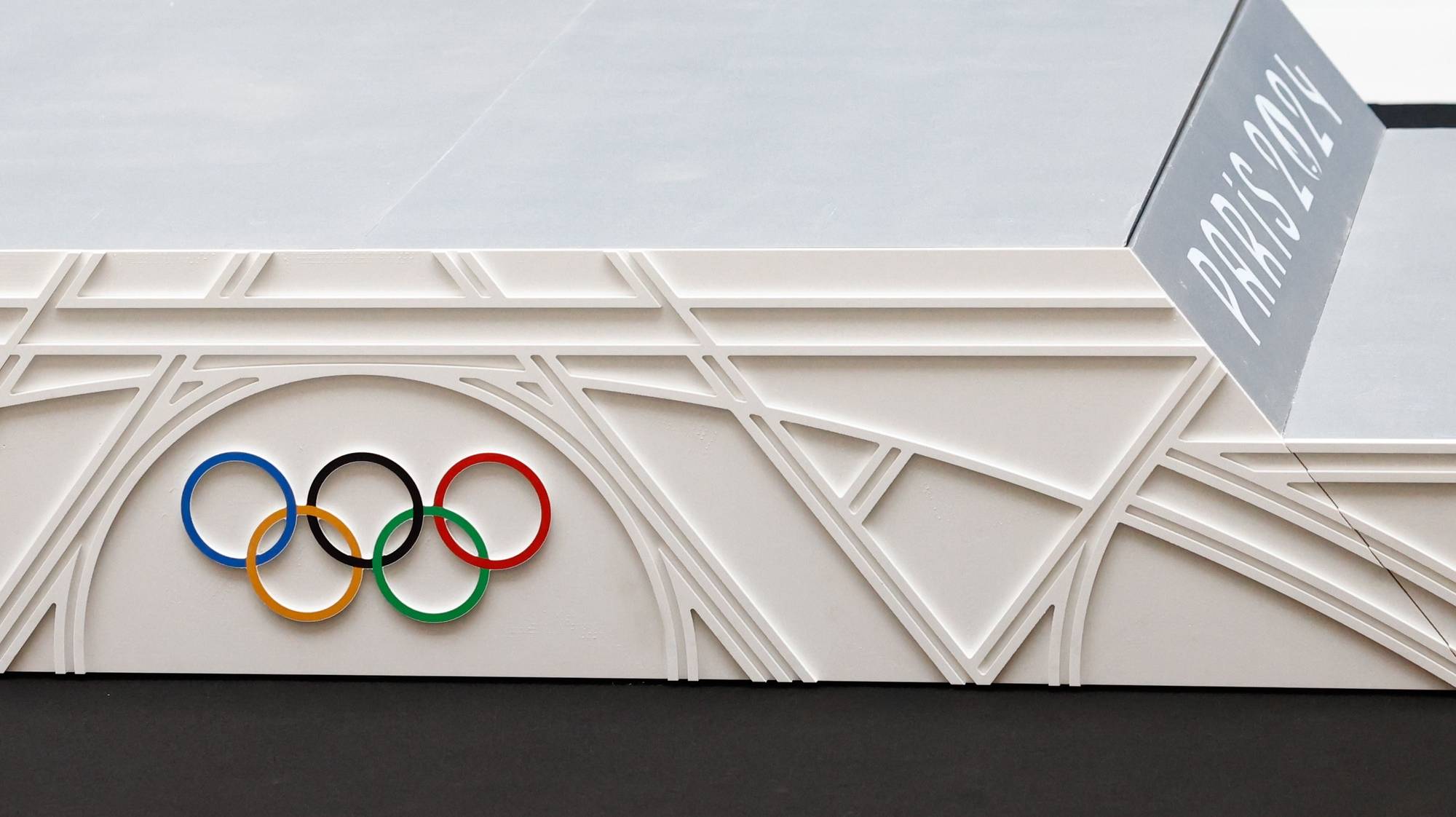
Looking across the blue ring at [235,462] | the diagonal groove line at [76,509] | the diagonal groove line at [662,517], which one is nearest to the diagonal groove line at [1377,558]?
the diagonal groove line at [662,517]

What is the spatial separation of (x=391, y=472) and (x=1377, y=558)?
182 cm

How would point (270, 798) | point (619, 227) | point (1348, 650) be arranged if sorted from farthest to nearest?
1. point (619, 227)
2. point (1348, 650)
3. point (270, 798)

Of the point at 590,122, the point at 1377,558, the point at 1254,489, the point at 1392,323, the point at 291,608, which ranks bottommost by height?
the point at 291,608

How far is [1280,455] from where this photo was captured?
2600 mm

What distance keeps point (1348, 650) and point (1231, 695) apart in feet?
0.74

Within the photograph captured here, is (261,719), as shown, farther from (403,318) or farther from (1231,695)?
(1231,695)

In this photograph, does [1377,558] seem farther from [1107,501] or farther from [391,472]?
[391,472]

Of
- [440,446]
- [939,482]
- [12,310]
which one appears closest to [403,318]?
[440,446]

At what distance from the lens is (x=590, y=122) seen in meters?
3.58

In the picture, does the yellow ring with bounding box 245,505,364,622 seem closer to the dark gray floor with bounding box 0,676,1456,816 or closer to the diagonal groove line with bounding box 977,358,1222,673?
the dark gray floor with bounding box 0,676,1456,816

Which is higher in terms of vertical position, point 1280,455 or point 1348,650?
point 1280,455

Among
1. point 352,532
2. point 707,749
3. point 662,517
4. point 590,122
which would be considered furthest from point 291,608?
point 590,122

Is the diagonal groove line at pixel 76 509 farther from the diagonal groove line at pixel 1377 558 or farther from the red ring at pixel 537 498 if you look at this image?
the diagonal groove line at pixel 1377 558

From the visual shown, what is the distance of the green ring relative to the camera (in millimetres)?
2771
